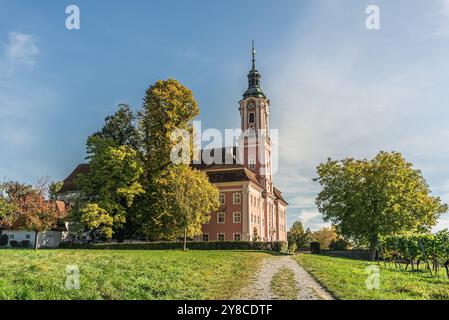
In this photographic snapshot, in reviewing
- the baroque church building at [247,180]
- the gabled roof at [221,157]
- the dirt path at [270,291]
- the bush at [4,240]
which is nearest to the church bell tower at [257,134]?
the baroque church building at [247,180]

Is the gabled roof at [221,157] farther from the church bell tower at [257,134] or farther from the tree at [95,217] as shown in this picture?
the tree at [95,217]

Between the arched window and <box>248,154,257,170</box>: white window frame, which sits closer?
<box>248,154,257,170</box>: white window frame

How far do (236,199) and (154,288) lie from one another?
4105 cm

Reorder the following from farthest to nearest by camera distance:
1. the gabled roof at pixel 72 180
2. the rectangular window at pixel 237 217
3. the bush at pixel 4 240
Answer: the gabled roof at pixel 72 180 < the rectangular window at pixel 237 217 < the bush at pixel 4 240

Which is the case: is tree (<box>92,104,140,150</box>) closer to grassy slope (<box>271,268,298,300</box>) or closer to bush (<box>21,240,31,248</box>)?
bush (<box>21,240,31,248</box>)

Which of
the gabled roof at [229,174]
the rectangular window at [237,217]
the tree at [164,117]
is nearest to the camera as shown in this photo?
the tree at [164,117]

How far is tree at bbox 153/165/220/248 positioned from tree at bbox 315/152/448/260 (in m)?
13.2

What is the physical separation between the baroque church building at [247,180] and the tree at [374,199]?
11818 mm

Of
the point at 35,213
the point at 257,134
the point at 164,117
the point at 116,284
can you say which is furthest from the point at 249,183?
the point at 116,284

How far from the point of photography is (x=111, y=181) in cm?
3762

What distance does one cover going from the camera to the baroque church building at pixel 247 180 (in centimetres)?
5091

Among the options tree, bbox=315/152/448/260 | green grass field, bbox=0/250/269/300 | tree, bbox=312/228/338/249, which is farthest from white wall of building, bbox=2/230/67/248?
tree, bbox=312/228/338/249

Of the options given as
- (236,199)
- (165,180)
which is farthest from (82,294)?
(236,199)

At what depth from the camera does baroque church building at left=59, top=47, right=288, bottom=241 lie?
50.9 m
